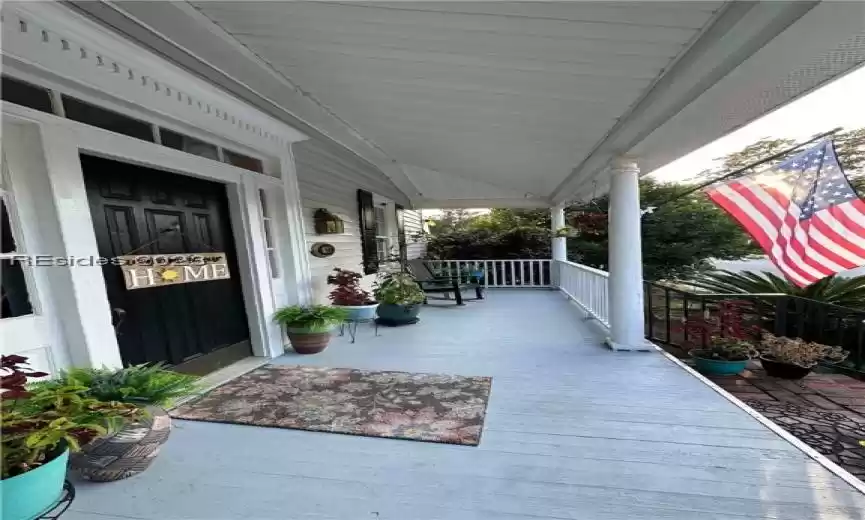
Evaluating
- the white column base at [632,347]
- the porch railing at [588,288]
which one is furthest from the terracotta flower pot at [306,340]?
the porch railing at [588,288]

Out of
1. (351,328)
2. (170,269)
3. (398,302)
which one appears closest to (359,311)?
(351,328)

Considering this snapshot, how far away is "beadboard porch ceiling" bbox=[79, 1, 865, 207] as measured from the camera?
1354 millimetres

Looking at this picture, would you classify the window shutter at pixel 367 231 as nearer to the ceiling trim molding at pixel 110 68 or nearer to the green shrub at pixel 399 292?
the green shrub at pixel 399 292

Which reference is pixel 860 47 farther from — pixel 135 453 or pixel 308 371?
pixel 308 371

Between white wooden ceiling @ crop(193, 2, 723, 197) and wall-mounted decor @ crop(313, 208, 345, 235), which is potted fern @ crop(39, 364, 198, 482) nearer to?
white wooden ceiling @ crop(193, 2, 723, 197)

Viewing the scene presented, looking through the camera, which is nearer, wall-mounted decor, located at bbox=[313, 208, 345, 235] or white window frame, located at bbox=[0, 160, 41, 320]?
white window frame, located at bbox=[0, 160, 41, 320]

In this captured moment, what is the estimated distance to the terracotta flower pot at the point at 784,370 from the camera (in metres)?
3.32

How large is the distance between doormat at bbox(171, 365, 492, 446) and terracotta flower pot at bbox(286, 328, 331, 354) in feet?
1.55

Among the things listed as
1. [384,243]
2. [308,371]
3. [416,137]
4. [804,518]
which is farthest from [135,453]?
[384,243]

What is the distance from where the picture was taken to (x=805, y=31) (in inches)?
48.9

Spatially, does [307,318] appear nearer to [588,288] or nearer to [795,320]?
[588,288]

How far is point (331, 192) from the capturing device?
15.1 ft

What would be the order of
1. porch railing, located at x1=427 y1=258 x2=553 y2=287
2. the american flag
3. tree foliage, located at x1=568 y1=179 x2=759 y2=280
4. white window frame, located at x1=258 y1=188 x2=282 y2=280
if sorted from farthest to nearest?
porch railing, located at x1=427 y1=258 x2=553 y2=287 → tree foliage, located at x1=568 y1=179 x2=759 y2=280 → white window frame, located at x1=258 y1=188 x2=282 y2=280 → the american flag

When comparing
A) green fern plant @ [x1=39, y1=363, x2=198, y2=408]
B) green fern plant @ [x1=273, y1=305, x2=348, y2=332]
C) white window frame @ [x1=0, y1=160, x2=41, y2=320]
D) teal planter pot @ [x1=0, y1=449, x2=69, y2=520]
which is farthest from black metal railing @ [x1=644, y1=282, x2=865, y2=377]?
white window frame @ [x1=0, y1=160, x2=41, y2=320]
